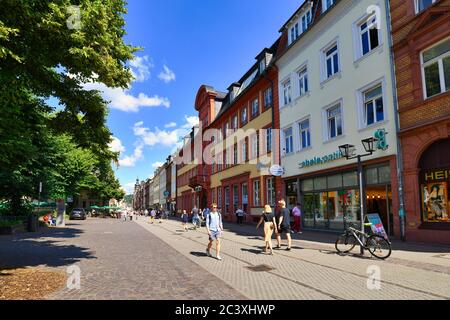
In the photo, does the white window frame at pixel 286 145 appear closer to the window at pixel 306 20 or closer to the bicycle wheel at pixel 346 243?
the window at pixel 306 20

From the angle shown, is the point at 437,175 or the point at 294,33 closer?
the point at 437,175

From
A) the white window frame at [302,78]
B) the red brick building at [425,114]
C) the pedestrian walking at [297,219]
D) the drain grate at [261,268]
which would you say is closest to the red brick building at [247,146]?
the white window frame at [302,78]

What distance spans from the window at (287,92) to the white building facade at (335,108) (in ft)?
0.22

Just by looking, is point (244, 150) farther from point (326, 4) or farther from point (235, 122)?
point (326, 4)

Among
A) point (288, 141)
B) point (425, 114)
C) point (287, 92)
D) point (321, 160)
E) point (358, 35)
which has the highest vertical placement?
point (358, 35)

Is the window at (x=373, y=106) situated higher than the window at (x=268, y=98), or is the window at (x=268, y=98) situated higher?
the window at (x=268, y=98)

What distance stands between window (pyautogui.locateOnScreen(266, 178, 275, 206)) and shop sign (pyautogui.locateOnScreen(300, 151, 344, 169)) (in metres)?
4.54

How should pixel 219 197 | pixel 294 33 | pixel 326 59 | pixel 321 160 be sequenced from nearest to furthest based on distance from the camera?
1. pixel 321 160
2. pixel 326 59
3. pixel 294 33
4. pixel 219 197

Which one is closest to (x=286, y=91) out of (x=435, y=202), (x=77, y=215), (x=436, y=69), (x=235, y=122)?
(x=235, y=122)

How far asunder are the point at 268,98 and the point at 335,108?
836 cm

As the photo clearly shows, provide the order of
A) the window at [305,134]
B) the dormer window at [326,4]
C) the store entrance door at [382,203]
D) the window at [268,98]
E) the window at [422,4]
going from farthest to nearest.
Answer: the window at [268,98] < the window at [305,134] < the dormer window at [326,4] < the store entrance door at [382,203] < the window at [422,4]

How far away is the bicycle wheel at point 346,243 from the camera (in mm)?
12008

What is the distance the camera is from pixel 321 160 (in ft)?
64.1

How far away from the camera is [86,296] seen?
657cm
